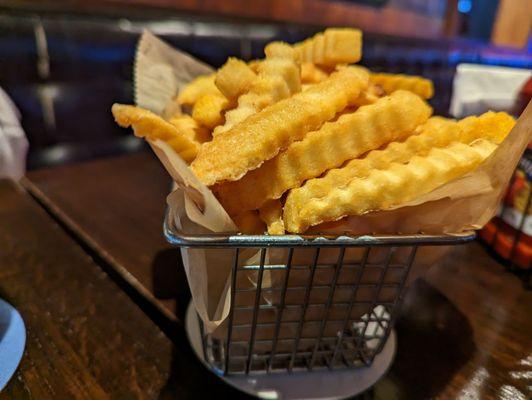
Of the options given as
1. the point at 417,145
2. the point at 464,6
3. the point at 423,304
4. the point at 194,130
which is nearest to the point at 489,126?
the point at 417,145

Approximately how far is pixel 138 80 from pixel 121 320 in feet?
1.64

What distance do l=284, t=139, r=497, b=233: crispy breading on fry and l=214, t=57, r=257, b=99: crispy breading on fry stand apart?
247 mm

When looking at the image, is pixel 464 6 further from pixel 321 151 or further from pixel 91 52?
pixel 321 151

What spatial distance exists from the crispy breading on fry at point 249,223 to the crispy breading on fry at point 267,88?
128mm

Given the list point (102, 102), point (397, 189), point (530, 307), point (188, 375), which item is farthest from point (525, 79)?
point (102, 102)

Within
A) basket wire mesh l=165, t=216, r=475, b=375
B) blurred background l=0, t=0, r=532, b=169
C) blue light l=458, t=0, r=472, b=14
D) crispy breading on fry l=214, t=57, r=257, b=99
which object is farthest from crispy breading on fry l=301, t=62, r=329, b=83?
blue light l=458, t=0, r=472, b=14

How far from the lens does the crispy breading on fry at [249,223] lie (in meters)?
0.54

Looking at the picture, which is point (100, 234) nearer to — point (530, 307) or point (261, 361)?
point (261, 361)

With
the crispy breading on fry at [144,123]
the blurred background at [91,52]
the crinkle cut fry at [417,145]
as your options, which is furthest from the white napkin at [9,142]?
the blurred background at [91,52]

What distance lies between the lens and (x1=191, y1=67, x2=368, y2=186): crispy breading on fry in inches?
18.2

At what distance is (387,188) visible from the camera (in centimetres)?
48

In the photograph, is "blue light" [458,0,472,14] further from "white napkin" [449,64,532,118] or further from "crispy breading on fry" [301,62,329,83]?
"crispy breading on fry" [301,62,329,83]

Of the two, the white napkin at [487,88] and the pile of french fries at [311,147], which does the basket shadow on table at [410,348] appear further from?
the white napkin at [487,88]

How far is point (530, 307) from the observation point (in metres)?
0.74
